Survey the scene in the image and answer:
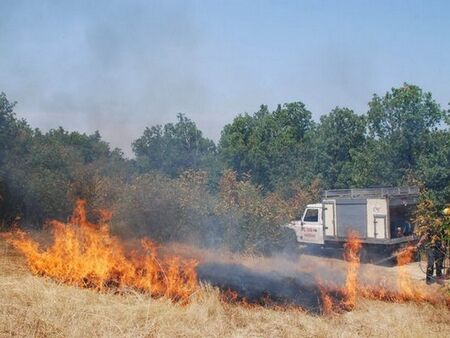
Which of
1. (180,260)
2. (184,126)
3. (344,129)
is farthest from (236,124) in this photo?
(180,260)

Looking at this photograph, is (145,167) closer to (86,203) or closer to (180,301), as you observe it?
(86,203)

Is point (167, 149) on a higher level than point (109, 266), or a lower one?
higher

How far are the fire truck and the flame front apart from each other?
7871mm

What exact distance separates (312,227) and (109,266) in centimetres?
991

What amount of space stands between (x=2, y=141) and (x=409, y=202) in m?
16.7

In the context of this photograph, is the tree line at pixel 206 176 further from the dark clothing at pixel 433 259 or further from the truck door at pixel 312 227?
the dark clothing at pixel 433 259

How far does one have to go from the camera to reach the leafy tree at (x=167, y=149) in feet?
67.1

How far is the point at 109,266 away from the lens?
10758 millimetres

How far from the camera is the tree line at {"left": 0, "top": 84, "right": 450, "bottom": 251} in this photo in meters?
15.7

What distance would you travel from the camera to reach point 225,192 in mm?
Result: 17719

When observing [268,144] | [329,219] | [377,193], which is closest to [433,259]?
[377,193]

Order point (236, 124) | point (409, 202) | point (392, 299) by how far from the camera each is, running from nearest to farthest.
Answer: point (392, 299) → point (409, 202) → point (236, 124)

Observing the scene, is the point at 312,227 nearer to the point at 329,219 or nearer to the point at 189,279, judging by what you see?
the point at 329,219

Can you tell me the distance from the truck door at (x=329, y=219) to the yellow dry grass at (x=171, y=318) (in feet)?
25.5
